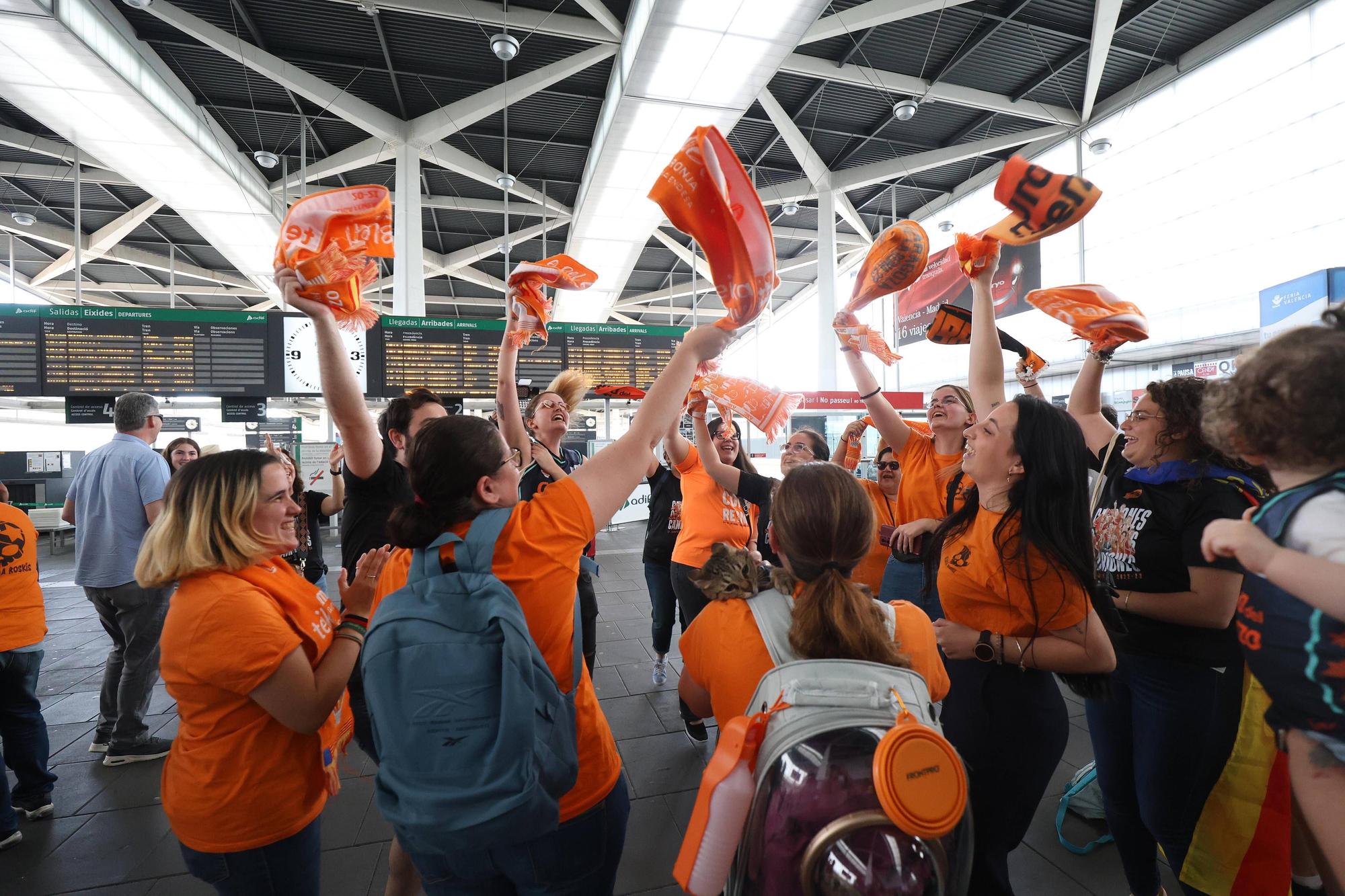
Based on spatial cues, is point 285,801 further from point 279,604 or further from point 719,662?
point 719,662

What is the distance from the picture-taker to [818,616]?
1.08m

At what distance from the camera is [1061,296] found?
2.30 metres

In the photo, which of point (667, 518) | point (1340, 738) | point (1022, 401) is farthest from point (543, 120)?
point (1340, 738)

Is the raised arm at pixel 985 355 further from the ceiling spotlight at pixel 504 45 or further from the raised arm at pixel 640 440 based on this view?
the ceiling spotlight at pixel 504 45

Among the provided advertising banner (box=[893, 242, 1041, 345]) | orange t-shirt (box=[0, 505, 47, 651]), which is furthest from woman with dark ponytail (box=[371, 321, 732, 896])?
advertising banner (box=[893, 242, 1041, 345])

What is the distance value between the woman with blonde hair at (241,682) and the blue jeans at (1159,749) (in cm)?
196

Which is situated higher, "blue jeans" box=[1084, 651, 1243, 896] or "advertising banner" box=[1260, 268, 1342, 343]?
"advertising banner" box=[1260, 268, 1342, 343]

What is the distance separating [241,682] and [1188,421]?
262cm

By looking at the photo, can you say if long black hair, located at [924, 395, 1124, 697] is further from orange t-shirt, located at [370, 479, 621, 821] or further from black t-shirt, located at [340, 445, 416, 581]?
black t-shirt, located at [340, 445, 416, 581]

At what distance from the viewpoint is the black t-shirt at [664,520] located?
3703 millimetres

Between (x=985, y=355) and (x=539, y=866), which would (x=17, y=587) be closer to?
(x=539, y=866)

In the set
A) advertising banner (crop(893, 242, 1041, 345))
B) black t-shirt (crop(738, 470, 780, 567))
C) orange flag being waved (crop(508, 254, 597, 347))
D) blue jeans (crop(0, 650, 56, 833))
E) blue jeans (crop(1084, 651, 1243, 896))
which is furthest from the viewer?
advertising banner (crop(893, 242, 1041, 345))

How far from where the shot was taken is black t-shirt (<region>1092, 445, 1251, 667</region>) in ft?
5.54

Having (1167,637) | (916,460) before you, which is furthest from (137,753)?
(1167,637)
